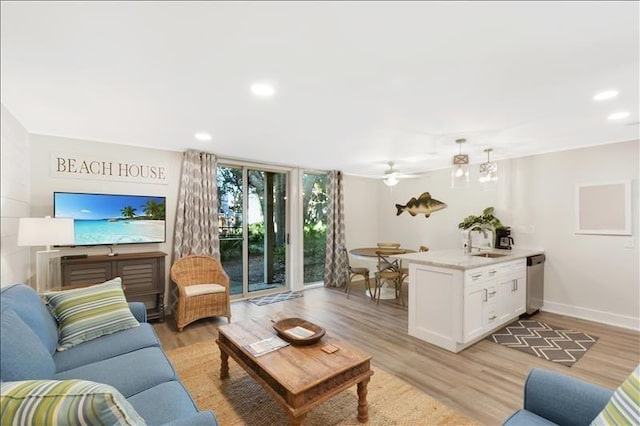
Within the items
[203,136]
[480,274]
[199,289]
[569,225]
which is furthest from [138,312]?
[569,225]

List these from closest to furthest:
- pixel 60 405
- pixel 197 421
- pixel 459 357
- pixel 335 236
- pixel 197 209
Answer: pixel 60 405 < pixel 197 421 < pixel 459 357 < pixel 197 209 < pixel 335 236

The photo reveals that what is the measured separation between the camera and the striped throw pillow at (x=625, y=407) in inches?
37.9

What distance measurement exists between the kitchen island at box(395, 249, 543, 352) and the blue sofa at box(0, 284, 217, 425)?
8.54 ft

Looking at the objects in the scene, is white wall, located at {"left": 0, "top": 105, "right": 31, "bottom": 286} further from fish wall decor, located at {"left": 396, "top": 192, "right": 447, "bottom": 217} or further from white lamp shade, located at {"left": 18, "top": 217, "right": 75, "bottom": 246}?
fish wall decor, located at {"left": 396, "top": 192, "right": 447, "bottom": 217}

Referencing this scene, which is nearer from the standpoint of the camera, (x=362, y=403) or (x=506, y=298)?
(x=362, y=403)

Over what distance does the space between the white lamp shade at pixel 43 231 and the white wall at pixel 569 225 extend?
5062 mm

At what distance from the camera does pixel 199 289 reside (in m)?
3.82

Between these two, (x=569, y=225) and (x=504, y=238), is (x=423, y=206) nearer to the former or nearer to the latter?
(x=504, y=238)

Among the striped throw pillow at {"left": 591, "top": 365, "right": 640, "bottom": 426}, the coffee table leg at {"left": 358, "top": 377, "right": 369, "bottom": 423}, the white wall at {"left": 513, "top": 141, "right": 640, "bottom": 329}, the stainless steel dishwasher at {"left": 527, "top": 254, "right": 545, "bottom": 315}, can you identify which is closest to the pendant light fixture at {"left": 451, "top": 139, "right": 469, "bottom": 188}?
the stainless steel dishwasher at {"left": 527, "top": 254, "right": 545, "bottom": 315}

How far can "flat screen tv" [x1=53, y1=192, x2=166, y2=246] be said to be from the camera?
11.4ft

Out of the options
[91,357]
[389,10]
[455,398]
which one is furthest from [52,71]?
[455,398]

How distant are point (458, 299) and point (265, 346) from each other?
2.05m

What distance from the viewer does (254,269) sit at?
5.30 meters

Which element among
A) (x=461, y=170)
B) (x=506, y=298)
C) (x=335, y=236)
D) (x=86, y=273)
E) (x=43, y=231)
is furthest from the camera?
(x=335, y=236)
